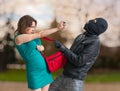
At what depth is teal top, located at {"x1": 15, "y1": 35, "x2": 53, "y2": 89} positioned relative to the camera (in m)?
4.78

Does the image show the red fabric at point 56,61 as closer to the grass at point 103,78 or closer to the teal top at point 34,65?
the teal top at point 34,65

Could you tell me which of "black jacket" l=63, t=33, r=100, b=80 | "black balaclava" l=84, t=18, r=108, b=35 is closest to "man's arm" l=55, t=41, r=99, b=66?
"black jacket" l=63, t=33, r=100, b=80

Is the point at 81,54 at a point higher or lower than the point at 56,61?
higher

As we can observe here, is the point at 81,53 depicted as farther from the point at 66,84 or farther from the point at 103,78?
the point at 103,78

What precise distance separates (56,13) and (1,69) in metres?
3.41

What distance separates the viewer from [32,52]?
4.78 meters

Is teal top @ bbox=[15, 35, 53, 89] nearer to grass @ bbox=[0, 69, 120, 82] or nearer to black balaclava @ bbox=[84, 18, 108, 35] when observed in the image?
black balaclava @ bbox=[84, 18, 108, 35]

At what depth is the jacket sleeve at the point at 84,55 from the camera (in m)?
4.52

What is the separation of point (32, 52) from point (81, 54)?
55 cm

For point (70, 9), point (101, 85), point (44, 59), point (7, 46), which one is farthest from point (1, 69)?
point (44, 59)

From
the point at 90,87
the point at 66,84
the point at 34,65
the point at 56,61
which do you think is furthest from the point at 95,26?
the point at 90,87

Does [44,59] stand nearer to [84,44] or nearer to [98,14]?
[84,44]

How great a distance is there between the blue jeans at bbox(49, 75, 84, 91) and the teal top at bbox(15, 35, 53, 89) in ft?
0.45

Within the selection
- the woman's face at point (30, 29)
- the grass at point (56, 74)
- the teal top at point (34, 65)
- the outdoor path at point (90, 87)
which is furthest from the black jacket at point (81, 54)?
the grass at point (56, 74)
